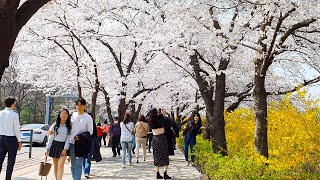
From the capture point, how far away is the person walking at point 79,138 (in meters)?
6.82

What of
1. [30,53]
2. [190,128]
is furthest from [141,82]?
[190,128]

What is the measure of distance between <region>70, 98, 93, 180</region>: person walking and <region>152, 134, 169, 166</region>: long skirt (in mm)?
2151

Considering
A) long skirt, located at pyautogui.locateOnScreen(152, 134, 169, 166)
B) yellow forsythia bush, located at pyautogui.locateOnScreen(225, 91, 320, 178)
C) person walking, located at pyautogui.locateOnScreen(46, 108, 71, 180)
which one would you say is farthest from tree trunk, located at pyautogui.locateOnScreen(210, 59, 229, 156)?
person walking, located at pyautogui.locateOnScreen(46, 108, 71, 180)

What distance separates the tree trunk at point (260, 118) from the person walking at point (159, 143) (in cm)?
233

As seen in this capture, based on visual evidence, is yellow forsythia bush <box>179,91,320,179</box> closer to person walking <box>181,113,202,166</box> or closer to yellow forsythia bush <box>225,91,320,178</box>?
yellow forsythia bush <box>225,91,320,178</box>

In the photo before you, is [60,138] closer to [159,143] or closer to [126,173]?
[159,143]

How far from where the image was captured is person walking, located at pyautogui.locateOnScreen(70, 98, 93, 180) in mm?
6824

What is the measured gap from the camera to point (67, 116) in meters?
7.16

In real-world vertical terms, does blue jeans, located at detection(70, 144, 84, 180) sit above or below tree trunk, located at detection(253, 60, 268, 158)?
below

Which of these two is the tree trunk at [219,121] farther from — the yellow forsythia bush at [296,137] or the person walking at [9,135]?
the person walking at [9,135]

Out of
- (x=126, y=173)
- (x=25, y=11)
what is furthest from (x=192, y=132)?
(x=25, y=11)

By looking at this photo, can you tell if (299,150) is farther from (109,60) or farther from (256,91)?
(109,60)

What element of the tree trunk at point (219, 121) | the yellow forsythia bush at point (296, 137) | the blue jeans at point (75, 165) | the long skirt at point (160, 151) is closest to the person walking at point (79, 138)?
the blue jeans at point (75, 165)

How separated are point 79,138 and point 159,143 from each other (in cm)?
238
